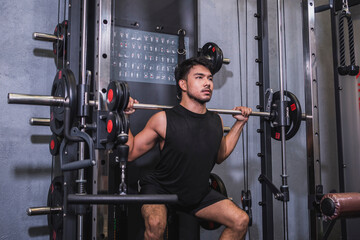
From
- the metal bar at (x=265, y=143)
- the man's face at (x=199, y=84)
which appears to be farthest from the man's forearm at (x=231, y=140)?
the man's face at (x=199, y=84)

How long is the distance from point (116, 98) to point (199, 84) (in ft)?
2.98

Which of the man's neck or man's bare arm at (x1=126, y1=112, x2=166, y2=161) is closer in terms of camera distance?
man's bare arm at (x1=126, y1=112, x2=166, y2=161)

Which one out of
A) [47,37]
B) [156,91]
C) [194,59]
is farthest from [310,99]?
[47,37]

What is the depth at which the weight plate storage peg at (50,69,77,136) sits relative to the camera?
66.8 inches

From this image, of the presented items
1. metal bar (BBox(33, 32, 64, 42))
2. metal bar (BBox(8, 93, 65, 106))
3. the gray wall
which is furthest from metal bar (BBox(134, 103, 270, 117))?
the gray wall

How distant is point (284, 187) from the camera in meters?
2.44

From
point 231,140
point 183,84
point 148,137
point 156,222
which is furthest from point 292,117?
point 156,222

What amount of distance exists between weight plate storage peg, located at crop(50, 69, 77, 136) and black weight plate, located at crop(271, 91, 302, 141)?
1599 millimetres

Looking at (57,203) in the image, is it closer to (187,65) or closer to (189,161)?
(189,161)

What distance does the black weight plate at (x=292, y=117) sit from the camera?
257cm

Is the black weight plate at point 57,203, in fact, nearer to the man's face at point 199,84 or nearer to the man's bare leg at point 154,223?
the man's bare leg at point 154,223

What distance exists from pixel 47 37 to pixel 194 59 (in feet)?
3.33

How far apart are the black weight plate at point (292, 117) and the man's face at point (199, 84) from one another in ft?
1.99

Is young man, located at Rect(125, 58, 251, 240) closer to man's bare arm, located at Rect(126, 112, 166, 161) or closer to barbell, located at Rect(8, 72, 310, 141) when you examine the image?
man's bare arm, located at Rect(126, 112, 166, 161)
